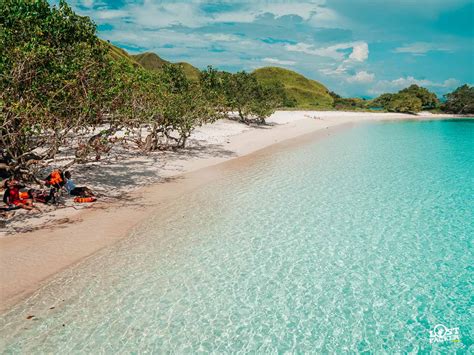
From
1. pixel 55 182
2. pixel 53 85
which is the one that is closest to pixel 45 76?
pixel 53 85

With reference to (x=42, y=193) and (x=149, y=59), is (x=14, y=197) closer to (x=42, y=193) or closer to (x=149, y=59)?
(x=42, y=193)

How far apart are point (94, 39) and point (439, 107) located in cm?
14686

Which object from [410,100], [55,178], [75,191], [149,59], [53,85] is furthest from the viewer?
[149,59]

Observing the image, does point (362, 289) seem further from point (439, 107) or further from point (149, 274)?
point (439, 107)

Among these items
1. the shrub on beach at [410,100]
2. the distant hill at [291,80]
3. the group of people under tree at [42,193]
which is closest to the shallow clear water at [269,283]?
the group of people under tree at [42,193]

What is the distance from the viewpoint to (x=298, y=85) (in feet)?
569

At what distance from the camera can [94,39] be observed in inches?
725

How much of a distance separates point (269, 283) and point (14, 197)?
10950 millimetres

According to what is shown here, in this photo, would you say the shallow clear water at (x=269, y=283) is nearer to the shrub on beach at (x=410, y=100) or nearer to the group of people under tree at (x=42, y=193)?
the group of people under tree at (x=42, y=193)

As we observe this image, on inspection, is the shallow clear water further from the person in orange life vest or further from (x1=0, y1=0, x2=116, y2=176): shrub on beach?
(x1=0, y1=0, x2=116, y2=176): shrub on beach

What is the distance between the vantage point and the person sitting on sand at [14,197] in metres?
13.9

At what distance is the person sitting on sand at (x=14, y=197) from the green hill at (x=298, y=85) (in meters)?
144

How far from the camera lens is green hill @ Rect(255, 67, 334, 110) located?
155 meters

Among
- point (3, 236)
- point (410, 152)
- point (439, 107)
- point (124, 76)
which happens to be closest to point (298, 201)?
point (124, 76)
